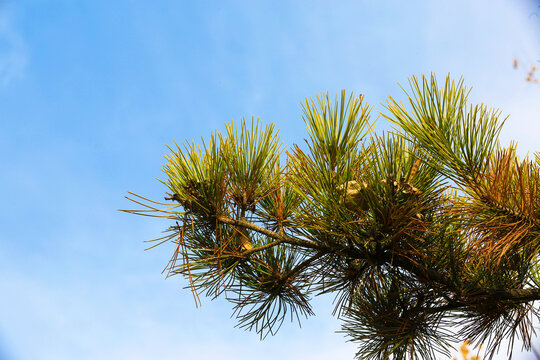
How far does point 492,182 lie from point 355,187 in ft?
1.30

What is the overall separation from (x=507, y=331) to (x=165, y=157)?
1.28 metres

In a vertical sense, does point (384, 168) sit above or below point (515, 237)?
above

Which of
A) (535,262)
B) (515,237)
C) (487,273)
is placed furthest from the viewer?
(535,262)

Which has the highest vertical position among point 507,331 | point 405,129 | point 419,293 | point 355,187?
point 405,129

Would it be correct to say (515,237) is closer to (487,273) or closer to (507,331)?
(487,273)

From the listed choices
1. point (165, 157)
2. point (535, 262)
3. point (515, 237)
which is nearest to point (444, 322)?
point (535, 262)

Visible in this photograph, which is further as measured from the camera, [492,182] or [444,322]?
[444,322]

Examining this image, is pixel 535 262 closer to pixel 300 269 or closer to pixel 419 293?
pixel 419 293

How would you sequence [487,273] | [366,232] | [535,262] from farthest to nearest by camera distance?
[535,262] → [487,273] → [366,232]

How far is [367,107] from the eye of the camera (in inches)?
46.8

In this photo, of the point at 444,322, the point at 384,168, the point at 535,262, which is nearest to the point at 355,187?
the point at 384,168

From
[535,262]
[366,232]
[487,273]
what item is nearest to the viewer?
[366,232]

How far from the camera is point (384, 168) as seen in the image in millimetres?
1178

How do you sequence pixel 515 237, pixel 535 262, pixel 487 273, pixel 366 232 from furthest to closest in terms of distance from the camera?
1. pixel 535 262
2. pixel 487 273
3. pixel 366 232
4. pixel 515 237
